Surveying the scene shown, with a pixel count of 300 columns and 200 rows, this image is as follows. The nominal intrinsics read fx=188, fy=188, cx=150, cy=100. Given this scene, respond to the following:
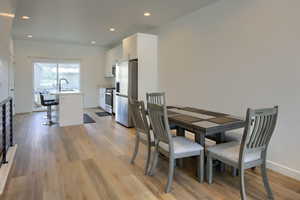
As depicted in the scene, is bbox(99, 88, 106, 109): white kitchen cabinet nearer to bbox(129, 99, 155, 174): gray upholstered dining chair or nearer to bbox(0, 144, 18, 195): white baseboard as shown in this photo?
bbox(0, 144, 18, 195): white baseboard

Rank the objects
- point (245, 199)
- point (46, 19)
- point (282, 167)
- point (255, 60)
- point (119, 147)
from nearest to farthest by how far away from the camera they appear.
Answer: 1. point (245, 199)
2. point (282, 167)
3. point (255, 60)
4. point (119, 147)
5. point (46, 19)

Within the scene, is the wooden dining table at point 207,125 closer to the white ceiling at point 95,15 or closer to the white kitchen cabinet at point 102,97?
the white ceiling at point 95,15

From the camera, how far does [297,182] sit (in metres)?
2.35

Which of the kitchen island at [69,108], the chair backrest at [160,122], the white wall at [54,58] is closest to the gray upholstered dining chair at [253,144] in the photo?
the chair backrest at [160,122]

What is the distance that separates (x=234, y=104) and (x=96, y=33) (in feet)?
15.3

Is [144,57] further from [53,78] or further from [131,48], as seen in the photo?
[53,78]

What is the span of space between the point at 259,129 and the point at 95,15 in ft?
12.8

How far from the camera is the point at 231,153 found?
208 centimetres

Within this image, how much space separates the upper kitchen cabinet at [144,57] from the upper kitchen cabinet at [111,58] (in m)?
1.78

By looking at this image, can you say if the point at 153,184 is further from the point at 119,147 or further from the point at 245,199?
the point at 119,147

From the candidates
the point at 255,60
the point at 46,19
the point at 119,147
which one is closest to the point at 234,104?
the point at 255,60

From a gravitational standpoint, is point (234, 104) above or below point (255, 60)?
below

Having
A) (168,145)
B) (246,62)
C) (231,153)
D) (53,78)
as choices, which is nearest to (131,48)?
(246,62)

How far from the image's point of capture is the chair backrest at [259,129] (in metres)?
1.78
